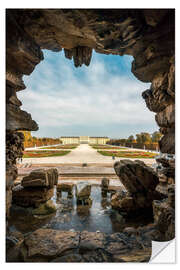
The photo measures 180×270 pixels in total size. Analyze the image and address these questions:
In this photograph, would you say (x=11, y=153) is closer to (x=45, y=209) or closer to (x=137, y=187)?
(x=45, y=209)

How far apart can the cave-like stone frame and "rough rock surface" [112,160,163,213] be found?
7.77 ft

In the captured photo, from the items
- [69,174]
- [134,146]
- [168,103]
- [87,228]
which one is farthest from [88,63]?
[134,146]

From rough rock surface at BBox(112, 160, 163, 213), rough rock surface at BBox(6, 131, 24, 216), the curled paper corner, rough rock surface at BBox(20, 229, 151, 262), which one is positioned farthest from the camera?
rough rock surface at BBox(112, 160, 163, 213)

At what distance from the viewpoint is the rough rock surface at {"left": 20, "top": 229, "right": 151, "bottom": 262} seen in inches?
85.7

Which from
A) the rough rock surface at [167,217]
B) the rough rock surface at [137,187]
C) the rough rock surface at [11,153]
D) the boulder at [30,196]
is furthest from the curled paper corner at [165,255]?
the boulder at [30,196]

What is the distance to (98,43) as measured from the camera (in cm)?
267

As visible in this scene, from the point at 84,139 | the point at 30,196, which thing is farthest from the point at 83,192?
the point at 84,139

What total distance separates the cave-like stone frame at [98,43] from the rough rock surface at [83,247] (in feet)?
3.47

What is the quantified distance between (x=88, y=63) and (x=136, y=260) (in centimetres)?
470

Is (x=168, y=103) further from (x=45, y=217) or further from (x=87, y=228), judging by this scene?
(x=45, y=217)

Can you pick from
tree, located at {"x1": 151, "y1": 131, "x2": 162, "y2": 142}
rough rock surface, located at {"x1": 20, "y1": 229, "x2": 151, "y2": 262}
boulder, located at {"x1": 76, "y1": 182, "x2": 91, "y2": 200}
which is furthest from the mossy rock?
tree, located at {"x1": 151, "y1": 131, "x2": 162, "y2": 142}

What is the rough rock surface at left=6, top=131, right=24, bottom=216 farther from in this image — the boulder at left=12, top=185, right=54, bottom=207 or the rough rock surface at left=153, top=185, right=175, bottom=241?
the rough rock surface at left=153, top=185, right=175, bottom=241

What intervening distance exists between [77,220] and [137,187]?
2504mm

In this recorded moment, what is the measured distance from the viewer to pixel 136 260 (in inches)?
80.4
